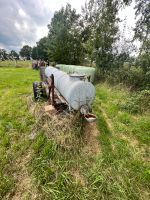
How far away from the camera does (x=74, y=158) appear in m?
3.72

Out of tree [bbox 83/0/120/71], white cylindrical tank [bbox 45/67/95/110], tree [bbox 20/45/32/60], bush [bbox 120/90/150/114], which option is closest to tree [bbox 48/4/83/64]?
tree [bbox 83/0/120/71]

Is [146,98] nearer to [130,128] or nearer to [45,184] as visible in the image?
[130,128]

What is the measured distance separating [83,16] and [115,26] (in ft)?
28.0

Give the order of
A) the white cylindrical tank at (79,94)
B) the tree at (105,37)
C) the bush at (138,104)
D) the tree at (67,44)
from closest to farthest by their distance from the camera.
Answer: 1. the white cylindrical tank at (79,94)
2. the bush at (138,104)
3. the tree at (105,37)
4. the tree at (67,44)

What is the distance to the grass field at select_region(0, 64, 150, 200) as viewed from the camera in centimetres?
300

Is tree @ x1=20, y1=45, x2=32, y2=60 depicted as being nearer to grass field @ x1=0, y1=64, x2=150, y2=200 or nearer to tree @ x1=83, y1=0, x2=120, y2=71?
tree @ x1=83, y1=0, x2=120, y2=71

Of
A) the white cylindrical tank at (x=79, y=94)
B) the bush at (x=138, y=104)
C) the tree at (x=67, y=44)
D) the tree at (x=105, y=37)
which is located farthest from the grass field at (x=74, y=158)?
the tree at (x=67, y=44)

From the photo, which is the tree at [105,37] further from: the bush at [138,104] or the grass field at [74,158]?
the grass field at [74,158]

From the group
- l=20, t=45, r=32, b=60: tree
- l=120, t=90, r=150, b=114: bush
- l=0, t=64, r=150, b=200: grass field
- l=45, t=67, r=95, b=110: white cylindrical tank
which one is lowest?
l=0, t=64, r=150, b=200: grass field

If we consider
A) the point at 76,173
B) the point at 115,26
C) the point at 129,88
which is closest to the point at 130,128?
the point at 76,173

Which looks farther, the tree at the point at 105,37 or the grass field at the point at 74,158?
the tree at the point at 105,37

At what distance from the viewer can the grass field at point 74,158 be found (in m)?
3.00

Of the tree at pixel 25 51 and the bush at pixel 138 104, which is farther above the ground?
the tree at pixel 25 51

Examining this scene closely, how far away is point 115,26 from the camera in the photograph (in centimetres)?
1184
